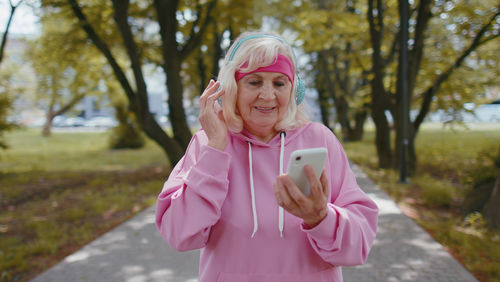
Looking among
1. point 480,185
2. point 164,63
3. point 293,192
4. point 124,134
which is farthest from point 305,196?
point 124,134

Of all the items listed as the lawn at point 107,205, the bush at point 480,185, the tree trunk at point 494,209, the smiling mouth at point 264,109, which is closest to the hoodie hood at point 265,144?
the smiling mouth at point 264,109

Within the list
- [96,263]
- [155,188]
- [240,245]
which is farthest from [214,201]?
[155,188]

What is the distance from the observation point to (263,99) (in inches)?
62.2

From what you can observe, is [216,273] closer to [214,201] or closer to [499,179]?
[214,201]

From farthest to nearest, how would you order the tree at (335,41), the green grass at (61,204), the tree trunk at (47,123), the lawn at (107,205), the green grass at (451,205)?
the tree trunk at (47,123), the tree at (335,41), the green grass at (61,204), the lawn at (107,205), the green grass at (451,205)

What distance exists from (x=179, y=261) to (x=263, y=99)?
3.51 meters

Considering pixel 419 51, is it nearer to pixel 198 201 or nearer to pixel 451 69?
pixel 451 69

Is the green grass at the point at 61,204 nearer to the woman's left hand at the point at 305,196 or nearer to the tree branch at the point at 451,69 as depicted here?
the woman's left hand at the point at 305,196

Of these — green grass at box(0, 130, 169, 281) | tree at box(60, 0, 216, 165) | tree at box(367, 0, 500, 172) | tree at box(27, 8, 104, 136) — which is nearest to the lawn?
green grass at box(0, 130, 169, 281)

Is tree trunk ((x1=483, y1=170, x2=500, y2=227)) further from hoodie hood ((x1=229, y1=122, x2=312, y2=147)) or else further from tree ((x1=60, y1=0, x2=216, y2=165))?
tree ((x1=60, y1=0, x2=216, y2=165))

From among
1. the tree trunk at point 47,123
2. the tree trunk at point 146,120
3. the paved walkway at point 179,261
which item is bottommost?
the tree trunk at point 47,123

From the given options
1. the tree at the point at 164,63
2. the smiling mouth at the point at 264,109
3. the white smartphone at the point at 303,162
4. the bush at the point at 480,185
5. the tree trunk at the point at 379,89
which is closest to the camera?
the white smartphone at the point at 303,162

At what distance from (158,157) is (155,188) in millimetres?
7324

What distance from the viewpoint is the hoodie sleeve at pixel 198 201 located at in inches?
54.5
